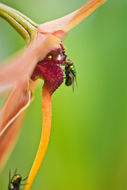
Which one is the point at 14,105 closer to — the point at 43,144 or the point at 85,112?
the point at 43,144

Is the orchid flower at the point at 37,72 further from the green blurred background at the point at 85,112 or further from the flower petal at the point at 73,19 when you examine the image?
the green blurred background at the point at 85,112

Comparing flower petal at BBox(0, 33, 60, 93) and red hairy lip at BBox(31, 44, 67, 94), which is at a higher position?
red hairy lip at BBox(31, 44, 67, 94)

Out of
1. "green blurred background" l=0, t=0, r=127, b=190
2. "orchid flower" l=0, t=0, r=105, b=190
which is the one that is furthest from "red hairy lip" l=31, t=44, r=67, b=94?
"green blurred background" l=0, t=0, r=127, b=190

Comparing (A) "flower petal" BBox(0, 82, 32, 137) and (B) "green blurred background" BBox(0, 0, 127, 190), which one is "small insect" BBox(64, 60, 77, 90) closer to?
(A) "flower petal" BBox(0, 82, 32, 137)

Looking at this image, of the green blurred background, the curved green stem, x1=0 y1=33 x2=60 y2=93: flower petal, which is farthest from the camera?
the green blurred background

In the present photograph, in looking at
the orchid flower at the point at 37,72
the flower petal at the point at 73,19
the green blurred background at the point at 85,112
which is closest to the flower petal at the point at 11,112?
the orchid flower at the point at 37,72

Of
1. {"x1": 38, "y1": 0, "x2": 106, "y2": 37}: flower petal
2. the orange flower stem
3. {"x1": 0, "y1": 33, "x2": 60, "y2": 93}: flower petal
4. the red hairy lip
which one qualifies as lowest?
the orange flower stem

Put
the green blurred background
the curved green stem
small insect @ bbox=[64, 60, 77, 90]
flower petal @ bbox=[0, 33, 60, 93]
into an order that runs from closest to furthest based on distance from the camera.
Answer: flower petal @ bbox=[0, 33, 60, 93] < the curved green stem < small insect @ bbox=[64, 60, 77, 90] < the green blurred background

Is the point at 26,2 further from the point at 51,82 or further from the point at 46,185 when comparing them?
the point at 51,82

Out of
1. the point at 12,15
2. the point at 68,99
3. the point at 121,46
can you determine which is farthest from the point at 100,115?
the point at 12,15
